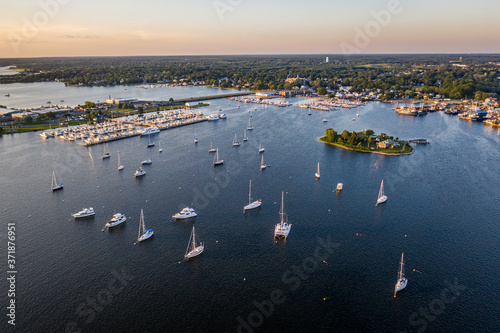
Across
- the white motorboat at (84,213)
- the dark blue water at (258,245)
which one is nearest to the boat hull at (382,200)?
the dark blue water at (258,245)

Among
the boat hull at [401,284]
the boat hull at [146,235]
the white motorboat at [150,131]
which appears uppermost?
the white motorboat at [150,131]

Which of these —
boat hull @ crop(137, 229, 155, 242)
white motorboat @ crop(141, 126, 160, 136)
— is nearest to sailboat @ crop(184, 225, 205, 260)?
boat hull @ crop(137, 229, 155, 242)

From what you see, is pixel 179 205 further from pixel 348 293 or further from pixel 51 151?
pixel 51 151

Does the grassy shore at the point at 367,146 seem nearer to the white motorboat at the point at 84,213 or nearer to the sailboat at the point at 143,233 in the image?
the sailboat at the point at 143,233

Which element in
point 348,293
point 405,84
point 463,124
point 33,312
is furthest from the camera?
point 405,84

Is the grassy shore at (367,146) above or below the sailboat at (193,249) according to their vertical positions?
above

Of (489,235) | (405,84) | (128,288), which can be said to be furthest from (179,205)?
(405,84)
